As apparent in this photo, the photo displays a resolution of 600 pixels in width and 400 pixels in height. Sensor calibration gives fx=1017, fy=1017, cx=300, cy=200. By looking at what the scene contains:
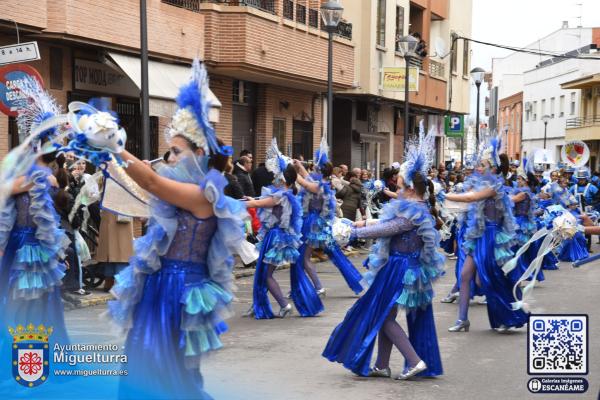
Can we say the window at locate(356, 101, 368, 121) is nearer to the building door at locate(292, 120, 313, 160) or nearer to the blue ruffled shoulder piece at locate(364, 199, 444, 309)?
the building door at locate(292, 120, 313, 160)

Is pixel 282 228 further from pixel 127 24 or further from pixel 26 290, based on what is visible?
pixel 127 24

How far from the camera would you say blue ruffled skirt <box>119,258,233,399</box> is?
18.5 ft

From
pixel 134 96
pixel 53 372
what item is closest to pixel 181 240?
pixel 53 372

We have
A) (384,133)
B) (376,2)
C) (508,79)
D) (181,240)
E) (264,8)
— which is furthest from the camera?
(508,79)

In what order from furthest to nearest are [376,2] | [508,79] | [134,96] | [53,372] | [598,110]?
1. [508,79]
2. [598,110]
3. [376,2]
4. [134,96]
5. [53,372]

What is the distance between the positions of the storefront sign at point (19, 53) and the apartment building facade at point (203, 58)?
138 cm

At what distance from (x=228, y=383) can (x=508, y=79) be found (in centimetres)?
7787

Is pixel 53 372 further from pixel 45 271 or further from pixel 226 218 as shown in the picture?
pixel 226 218

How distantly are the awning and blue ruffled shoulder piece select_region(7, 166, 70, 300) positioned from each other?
950 cm

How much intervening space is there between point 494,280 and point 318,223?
334cm

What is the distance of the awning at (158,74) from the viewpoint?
1869 centimetres

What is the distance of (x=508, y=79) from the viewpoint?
8325cm

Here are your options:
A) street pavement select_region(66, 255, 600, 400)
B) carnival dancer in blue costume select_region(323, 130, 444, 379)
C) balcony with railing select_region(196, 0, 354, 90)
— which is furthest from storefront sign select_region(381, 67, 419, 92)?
carnival dancer in blue costume select_region(323, 130, 444, 379)

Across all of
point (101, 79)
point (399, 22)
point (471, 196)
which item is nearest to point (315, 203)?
point (471, 196)
